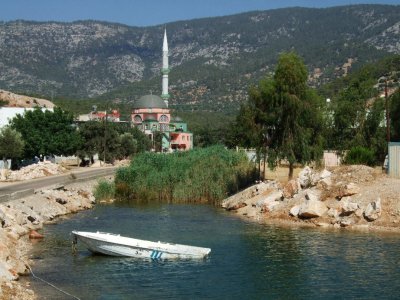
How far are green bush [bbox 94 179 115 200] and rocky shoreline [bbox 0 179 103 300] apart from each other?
0.63 meters

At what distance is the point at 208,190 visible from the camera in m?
57.2

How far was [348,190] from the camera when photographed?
4378 cm

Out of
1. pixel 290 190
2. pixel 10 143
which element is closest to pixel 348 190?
pixel 290 190

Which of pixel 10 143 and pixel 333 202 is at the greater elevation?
pixel 10 143

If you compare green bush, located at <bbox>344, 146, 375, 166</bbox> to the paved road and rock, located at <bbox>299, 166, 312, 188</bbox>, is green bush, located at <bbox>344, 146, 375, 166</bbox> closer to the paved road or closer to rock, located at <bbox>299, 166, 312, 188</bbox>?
rock, located at <bbox>299, 166, 312, 188</bbox>

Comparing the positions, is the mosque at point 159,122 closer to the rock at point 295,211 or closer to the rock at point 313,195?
the rock at point 313,195

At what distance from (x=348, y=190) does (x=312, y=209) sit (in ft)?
9.22

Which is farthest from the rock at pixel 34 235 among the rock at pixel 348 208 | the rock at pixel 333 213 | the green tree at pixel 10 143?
the green tree at pixel 10 143

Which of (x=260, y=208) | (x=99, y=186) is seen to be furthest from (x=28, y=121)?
(x=260, y=208)

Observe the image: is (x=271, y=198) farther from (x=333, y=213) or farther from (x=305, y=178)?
(x=333, y=213)

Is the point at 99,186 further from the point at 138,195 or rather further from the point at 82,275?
the point at 82,275

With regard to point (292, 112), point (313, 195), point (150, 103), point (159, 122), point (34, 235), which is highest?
point (150, 103)

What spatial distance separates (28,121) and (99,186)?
28122 millimetres

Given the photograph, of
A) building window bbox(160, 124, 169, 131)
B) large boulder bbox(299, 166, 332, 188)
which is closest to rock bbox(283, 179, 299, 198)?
large boulder bbox(299, 166, 332, 188)
